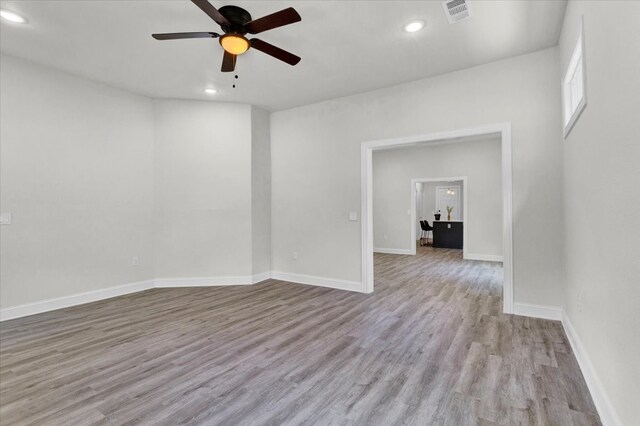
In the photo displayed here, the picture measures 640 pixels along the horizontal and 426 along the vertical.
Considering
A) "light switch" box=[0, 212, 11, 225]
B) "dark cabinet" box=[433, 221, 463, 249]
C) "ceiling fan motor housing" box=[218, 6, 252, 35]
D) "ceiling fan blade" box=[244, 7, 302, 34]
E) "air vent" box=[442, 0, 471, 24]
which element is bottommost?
"dark cabinet" box=[433, 221, 463, 249]

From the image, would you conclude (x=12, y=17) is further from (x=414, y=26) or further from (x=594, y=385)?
(x=594, y=385)

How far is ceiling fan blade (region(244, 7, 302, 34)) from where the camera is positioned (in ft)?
7.85

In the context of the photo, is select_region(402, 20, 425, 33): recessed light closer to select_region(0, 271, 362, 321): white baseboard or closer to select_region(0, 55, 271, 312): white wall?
select_region(0, 55, 271, 312): white wall

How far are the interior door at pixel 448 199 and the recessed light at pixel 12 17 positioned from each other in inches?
490

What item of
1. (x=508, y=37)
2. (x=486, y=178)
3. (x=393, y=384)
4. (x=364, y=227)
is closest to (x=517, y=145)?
(x=508, y=37)

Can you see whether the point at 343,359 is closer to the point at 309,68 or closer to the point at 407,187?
the point at 309,68

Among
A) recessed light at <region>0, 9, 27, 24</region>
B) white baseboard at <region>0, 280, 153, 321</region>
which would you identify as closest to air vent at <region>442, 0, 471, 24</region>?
recessed light at <region>0, 9, 27, 24</region>

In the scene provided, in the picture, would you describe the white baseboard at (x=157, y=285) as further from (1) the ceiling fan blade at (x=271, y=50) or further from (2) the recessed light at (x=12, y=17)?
(1) the ceiling fan blade at (x=271, y=50)

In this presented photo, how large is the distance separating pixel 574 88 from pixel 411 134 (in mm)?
1844

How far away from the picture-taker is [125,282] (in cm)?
478

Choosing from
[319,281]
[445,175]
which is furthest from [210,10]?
[445,175]

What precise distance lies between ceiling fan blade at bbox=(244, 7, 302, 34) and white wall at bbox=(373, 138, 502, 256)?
709cm

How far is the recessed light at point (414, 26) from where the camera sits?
303cm

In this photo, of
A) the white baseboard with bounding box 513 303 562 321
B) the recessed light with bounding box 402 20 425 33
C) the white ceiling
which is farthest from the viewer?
the white baseboard with bounding box 513 303 562 321
